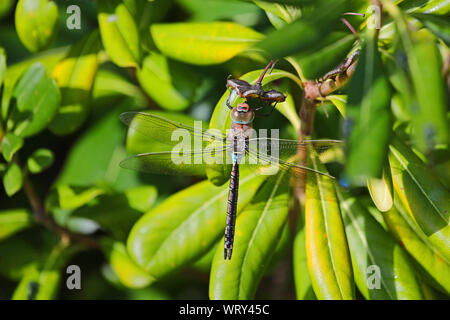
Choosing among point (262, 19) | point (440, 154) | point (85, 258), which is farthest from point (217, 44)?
point (85, 258)

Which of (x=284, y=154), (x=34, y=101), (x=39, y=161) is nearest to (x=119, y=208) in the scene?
(x=39, y=161)

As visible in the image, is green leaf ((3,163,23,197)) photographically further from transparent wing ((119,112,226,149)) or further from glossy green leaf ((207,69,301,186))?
glossy green leaf ((207,69,301,186))

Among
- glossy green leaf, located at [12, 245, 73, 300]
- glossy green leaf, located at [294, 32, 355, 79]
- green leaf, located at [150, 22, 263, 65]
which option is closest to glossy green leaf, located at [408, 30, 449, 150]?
glossy green leaf, located at [294, 32, 355, 79]

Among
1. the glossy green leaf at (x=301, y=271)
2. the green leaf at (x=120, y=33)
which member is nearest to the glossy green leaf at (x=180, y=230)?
the glossy green leaf at (x=301, y=271)

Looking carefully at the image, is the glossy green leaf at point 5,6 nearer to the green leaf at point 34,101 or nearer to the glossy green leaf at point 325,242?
the green leaf at point 34,101

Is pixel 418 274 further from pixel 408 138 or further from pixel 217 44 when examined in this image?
pixel 217 44
